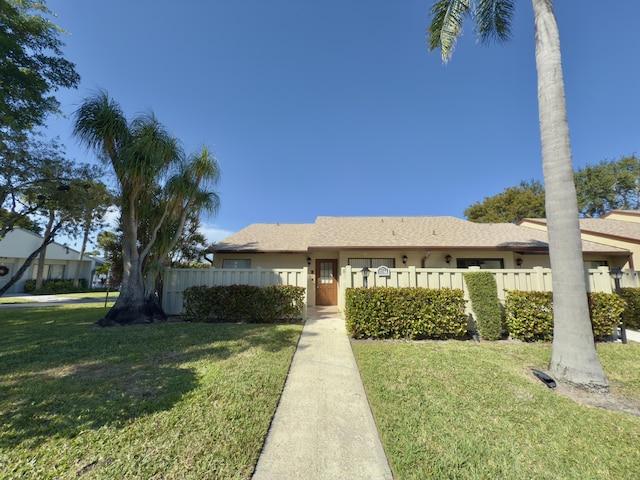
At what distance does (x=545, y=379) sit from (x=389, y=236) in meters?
8.38

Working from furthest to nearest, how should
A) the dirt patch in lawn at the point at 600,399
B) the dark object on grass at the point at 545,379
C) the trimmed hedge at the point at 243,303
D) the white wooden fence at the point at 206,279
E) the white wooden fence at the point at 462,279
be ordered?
the white wooden fence at the point at 206,279 → the trimmed hedge at the point at 243,303 → the white wooden fence at the point at 462,279 → the dark object on grass at the point at 545,379 → the dirt patch in lawn at the point at 600,399

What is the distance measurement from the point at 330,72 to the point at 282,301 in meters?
8.96

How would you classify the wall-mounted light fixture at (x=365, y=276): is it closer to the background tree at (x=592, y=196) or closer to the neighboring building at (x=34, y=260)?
the neighboring building at (x=34, y=260)

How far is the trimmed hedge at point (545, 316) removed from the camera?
5.95 metres

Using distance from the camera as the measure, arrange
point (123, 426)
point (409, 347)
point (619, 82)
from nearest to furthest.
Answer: point (123, 426), point (409, 347), point (619, 82)

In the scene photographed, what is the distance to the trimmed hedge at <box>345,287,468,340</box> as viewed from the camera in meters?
6.19

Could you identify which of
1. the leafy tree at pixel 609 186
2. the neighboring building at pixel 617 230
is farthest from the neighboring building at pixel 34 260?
the leafy tree at pixel 609 186

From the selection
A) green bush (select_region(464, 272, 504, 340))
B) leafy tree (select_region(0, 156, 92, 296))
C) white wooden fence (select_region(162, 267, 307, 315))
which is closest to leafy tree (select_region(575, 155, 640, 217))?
green bush (select_region(464, 272, 504, 340))

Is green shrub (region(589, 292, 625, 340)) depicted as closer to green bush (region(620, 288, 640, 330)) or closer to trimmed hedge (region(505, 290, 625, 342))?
trimmed hedge (region(505, 290, 625, 342))

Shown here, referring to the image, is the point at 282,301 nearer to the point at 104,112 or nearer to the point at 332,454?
the point at 332,454

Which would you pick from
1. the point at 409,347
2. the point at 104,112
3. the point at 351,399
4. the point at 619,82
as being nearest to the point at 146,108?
the point at 104,112

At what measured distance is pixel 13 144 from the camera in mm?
8320

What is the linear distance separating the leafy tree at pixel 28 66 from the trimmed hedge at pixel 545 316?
47.9 ft

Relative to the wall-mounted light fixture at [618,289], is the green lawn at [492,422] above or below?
below
